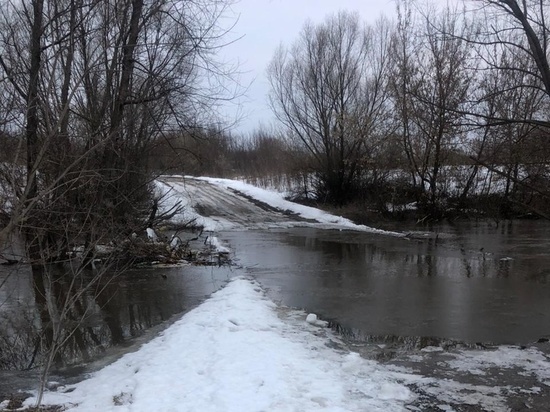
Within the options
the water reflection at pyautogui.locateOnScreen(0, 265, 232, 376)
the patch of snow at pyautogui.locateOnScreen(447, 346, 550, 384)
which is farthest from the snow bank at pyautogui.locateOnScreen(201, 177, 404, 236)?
the patch of snow at pyautogui.locateOnScreen(447, 346, 550, 384)

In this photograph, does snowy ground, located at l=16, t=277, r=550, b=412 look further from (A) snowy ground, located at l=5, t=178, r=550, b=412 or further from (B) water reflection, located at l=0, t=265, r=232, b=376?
(B) water reflection, located at l=0, t=265, r=232, b=376

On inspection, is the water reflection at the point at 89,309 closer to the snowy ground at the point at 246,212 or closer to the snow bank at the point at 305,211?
the snowy ground at the point at 246,212

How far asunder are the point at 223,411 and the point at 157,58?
460 inches

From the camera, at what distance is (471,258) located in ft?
45.5

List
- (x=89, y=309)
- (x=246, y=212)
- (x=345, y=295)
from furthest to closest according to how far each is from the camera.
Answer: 1. (x=246, y=212)
2. (x=345, y=295)
3. (x=89, y=309)

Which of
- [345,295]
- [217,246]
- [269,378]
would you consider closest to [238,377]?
[269,378]

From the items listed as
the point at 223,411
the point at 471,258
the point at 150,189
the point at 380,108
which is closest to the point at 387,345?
the point at 223,411

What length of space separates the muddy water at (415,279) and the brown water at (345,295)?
24mm

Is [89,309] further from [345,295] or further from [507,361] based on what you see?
[507,361]

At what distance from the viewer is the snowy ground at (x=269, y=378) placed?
4.66 m

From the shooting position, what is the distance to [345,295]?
31.6ft

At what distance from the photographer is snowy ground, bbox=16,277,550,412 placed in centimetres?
466

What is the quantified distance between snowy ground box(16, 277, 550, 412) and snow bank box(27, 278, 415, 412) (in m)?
0.01

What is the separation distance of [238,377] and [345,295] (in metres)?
4.76
